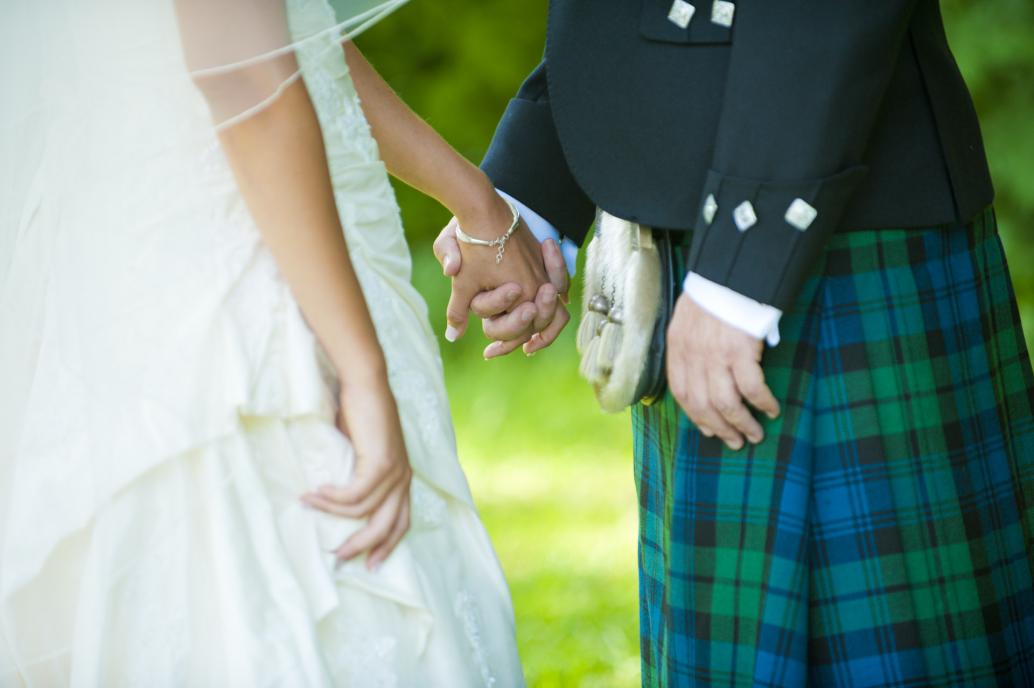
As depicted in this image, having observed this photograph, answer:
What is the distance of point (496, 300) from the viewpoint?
1821mm

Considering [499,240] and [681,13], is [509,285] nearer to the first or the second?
[499,240]

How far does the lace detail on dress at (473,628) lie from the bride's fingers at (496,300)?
631mm

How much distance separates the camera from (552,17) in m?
1.53

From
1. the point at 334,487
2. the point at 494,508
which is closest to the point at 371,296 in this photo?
the point at 334,487

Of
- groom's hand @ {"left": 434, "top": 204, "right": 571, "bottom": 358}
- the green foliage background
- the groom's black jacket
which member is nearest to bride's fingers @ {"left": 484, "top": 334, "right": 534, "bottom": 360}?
groom's hand @ {"left": 434, "top": 204, "right": 571, "bottom": 358}

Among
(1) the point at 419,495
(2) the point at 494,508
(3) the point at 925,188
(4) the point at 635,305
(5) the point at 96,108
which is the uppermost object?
(5) the point at 96,108

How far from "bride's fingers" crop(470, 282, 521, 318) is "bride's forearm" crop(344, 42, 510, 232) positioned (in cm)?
11

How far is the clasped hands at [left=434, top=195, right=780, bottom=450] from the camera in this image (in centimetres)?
135

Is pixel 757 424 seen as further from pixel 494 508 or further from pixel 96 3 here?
pixel 494 508

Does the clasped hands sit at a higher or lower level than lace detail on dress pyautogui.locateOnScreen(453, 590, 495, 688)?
higher

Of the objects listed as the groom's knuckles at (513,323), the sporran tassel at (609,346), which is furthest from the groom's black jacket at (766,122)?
the groom's knuckles at (513,323)

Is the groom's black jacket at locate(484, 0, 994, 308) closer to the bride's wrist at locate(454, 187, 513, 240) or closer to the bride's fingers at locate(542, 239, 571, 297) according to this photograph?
the bride's wrist at locate(454, 187, 513, 240)

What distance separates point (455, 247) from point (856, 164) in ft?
2.22

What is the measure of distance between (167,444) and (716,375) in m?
0.61
